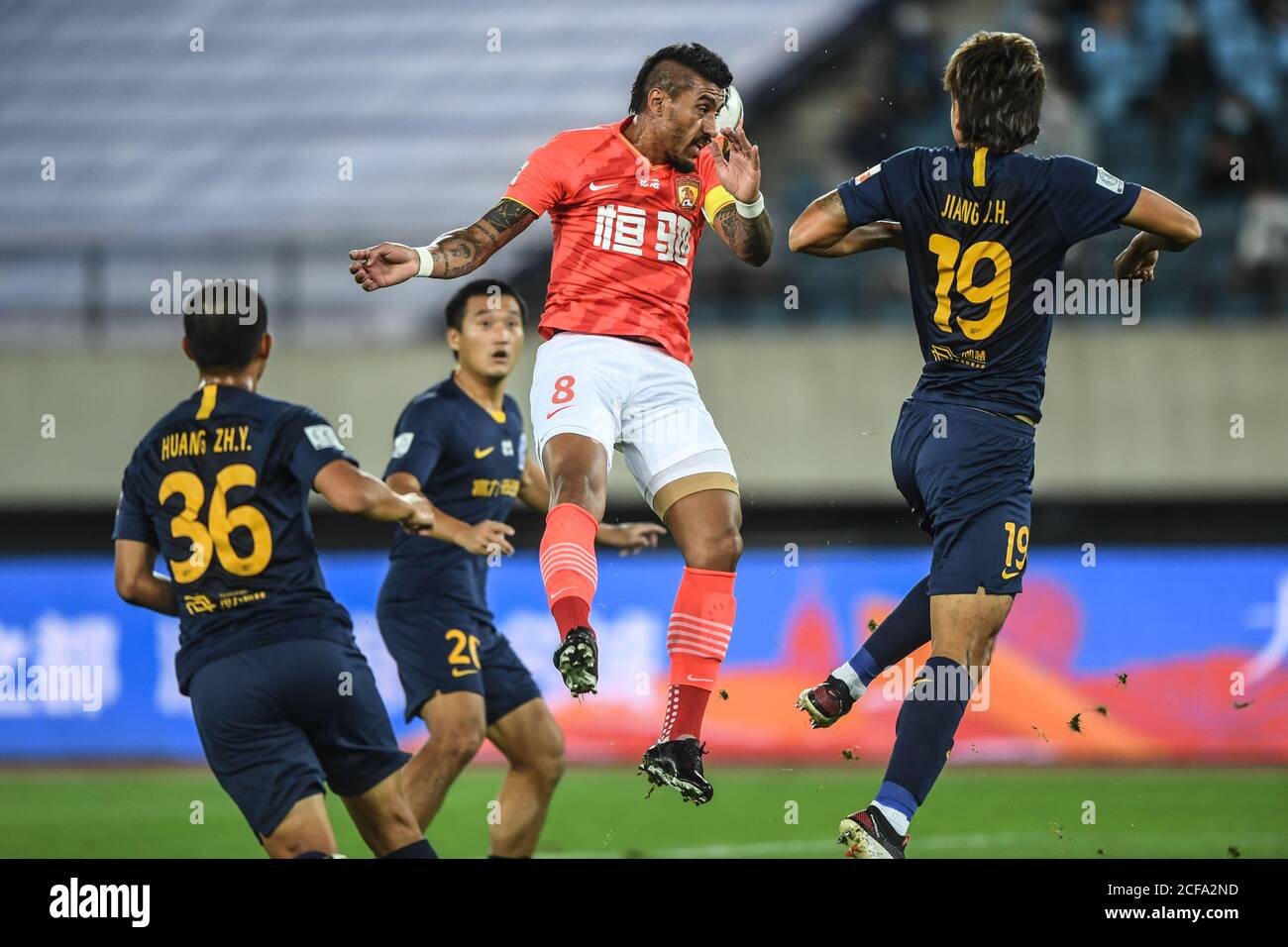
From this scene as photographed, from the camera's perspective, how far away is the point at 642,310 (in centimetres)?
586

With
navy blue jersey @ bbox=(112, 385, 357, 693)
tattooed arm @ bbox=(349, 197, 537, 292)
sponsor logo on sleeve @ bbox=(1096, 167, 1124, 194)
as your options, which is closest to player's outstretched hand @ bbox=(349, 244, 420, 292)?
tattooed arm @ bbox=(349, 197, 537, 292)

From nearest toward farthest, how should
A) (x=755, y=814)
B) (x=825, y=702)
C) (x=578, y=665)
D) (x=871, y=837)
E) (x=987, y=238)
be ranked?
(x=871, y=837)
(x=578, y=665)
(x=987, y=238)
(x=825, y=702)
(x=755, y=814)

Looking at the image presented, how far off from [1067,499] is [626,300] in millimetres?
8737

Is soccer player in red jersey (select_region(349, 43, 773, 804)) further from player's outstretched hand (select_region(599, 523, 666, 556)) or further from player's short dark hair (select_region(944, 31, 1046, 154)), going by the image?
player's outstretched hand (select_region(599, 523, 666, 556))

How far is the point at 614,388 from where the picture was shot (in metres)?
5.70

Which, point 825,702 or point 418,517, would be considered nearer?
point 418,517

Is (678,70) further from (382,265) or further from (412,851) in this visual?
(412,851)

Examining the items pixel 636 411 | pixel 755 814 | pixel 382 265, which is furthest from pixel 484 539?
pixel 755 814

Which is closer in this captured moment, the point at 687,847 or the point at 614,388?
the point at 614,388

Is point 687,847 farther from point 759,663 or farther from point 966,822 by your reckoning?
point 759,663

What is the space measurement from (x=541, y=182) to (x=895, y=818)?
258 centimetres

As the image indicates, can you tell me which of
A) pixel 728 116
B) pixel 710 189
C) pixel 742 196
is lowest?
pixel 742 196
